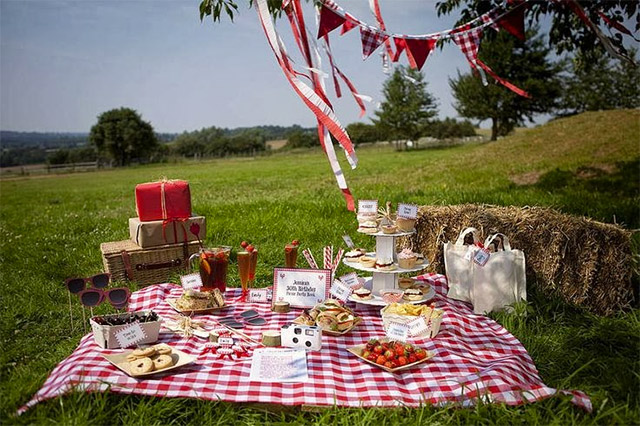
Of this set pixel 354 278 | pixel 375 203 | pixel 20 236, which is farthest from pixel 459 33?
pixel 20 236

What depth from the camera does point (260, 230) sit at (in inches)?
277

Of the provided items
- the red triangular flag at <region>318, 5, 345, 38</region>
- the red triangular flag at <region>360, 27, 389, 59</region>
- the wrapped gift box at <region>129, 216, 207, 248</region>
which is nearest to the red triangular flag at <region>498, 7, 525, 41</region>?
the red triangular flag at <region>360, 27, 389, 59</region>

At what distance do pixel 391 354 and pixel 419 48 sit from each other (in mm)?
2773

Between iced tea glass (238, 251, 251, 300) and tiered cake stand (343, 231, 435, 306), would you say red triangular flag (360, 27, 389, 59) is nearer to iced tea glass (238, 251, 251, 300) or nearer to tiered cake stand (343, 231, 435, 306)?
tiered cake stand (343, 231, 435, 306)

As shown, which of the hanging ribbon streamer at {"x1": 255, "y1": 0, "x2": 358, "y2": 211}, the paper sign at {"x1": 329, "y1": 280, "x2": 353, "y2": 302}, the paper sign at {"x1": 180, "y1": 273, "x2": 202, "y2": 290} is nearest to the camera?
the hanging ribbon streamer at {"x1": 255, "y1": 0, "x2": 358, "y2": 211}

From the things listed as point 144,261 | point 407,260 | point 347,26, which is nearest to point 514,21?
point 347,26

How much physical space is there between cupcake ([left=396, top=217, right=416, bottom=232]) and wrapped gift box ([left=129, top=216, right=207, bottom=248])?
6.84 feet

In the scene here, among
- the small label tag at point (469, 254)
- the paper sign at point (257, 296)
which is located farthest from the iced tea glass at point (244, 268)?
the small label tag at point (469, 254)

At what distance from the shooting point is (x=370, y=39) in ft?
15.1

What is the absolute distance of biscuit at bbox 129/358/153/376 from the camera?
9.05ft

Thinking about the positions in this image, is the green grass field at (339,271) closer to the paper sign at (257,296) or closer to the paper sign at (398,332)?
the paper sign at (398,332)

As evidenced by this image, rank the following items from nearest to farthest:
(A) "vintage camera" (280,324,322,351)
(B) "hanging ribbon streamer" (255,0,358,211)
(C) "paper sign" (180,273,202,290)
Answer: (A) "vintage camera" (280,324,322,351)
(B) "hanging ribbon streamer" (255,0,358,211)
(C) "paper sign" (180,273,202,290)

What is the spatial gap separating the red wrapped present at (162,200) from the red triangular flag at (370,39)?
2038 millimetres

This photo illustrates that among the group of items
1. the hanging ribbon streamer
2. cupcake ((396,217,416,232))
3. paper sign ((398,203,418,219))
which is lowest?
cupcake ((396,217,416,232))
